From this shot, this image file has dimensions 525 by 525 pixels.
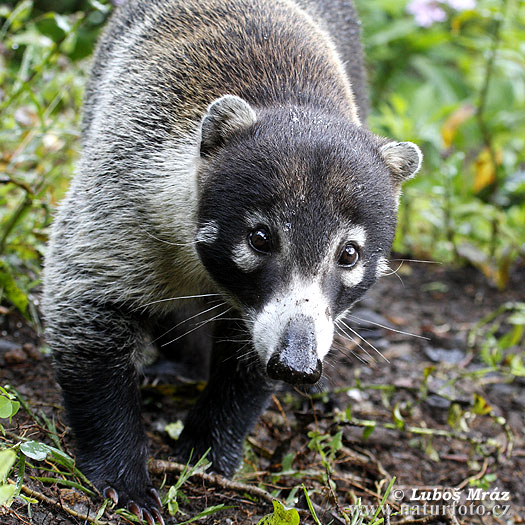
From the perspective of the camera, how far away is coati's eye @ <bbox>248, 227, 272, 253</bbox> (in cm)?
342

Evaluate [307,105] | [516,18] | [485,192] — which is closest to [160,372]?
[307,105]

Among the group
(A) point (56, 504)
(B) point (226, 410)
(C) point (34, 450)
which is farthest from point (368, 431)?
(C) point (34, 450)

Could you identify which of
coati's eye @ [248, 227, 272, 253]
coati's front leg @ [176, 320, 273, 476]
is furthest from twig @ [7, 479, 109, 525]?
coati's eye @ [248, 227, 272, 253]

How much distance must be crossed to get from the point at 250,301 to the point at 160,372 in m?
2.10

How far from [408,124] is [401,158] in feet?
12.1

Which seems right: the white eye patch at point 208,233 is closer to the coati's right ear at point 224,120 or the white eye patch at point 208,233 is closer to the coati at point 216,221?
the coati at point 216,221

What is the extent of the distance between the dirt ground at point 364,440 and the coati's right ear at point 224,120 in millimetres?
1515

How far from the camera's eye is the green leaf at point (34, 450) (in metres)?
3.24

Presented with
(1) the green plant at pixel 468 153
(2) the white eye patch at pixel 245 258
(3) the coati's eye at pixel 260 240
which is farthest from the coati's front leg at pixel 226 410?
(1) the green plant at pixel 468 153

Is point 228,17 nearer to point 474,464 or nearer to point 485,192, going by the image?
point 474,464

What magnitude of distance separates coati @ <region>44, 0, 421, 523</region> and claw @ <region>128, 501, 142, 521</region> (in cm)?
5

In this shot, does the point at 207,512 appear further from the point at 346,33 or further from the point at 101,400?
the point at 346,33

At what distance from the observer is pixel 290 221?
3.37 meters

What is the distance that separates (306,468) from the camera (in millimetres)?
4402
